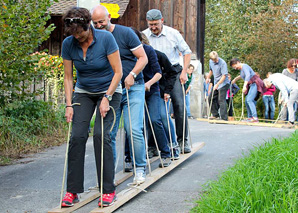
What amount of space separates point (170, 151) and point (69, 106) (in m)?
2.60

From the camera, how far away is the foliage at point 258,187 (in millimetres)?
4348

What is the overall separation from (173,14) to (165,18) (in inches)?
13.3

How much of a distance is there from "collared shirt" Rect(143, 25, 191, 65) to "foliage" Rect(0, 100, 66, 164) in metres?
2.70

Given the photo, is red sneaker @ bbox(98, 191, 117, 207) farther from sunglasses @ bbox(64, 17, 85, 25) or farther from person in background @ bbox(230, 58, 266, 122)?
person in background @ bbox(230, 58, 266, 122)

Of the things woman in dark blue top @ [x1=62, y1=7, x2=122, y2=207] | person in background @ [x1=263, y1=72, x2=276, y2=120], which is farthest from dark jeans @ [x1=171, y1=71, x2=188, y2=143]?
person in background @ [x1=263, y1=72, x2=276, y2=120]

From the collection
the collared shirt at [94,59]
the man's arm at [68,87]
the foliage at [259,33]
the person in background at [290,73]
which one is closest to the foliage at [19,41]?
the man's arm at [68,87]

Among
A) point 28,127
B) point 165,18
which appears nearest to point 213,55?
point 165,18

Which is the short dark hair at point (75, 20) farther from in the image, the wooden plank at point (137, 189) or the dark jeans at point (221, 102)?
Result: the dark jeans at point (221, 102)

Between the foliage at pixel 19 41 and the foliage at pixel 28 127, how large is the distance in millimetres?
397

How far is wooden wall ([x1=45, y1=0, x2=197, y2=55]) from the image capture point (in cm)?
1969

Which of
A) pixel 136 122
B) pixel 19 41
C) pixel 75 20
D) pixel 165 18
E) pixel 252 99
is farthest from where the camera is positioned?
pixel 165 18

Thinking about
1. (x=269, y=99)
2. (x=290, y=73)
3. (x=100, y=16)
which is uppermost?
(x=100, y=16)

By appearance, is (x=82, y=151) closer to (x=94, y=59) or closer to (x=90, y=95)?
(x=90, y=95)

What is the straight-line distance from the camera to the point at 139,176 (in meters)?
5.82
